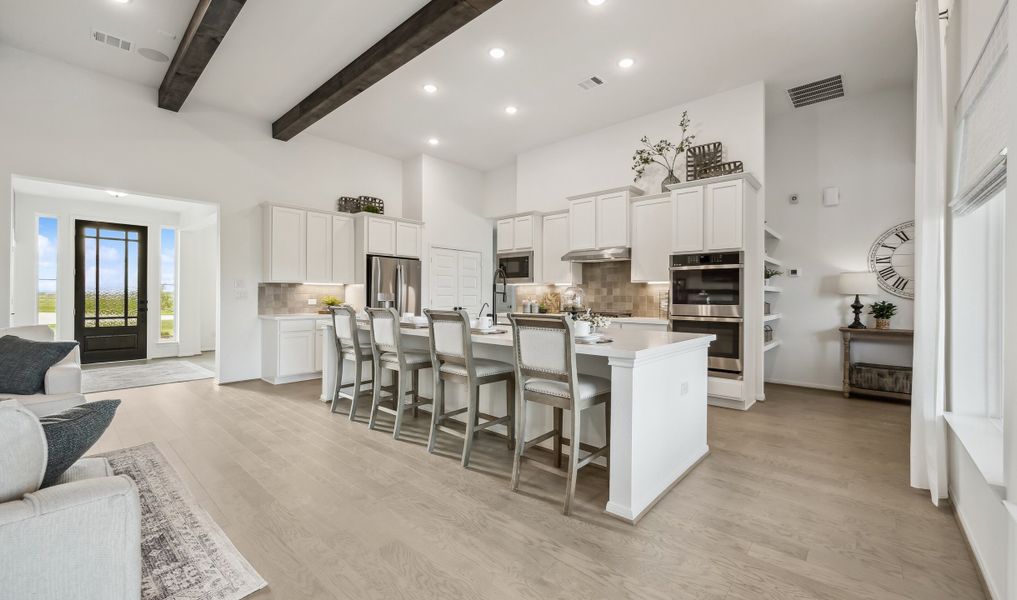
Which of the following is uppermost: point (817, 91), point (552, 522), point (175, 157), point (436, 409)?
point (817, 91)

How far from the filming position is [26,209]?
627 centimetres

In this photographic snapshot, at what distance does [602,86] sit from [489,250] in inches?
155

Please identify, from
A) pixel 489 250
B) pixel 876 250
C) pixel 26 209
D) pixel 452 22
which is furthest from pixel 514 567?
pixel 26 209

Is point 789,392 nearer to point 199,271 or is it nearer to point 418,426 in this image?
point 418,426

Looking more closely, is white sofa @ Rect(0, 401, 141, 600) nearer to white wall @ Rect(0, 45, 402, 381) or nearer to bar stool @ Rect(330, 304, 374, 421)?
bar stool @ Rect(330, 304, 374, 421)

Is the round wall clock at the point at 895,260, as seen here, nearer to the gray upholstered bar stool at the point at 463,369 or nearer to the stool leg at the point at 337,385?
the gray upholstered bar stool at the point at 463,369

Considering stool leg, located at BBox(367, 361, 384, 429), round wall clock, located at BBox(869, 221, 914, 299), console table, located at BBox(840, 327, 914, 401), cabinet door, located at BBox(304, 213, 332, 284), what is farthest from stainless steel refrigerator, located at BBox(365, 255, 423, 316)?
round wall clock, located at BBox(869, 221, 914, 299)

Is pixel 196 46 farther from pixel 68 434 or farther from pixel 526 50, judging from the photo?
pixel 68 434

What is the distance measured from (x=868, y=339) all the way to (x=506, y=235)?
15.1 ft

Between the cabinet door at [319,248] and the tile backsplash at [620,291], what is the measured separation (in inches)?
128

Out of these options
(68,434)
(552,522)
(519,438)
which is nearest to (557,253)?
(519,438)

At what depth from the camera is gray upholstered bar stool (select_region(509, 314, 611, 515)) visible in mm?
2260

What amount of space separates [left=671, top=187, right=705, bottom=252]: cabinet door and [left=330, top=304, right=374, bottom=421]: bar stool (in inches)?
130

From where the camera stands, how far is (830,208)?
17.1 ft
